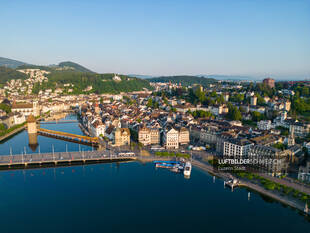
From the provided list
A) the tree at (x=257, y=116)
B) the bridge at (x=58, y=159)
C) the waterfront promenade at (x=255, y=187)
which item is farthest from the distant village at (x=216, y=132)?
the bridge at (x=58, y=159)

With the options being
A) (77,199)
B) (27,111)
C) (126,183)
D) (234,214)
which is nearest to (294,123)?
(234,214)

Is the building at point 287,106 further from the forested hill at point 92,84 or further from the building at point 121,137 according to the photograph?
the forested hill at point 92,84

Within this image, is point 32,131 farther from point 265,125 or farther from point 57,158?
point 265,125

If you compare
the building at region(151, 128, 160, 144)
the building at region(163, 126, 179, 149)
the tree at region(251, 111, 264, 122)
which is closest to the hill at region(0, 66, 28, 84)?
the building at region(151, 128, 160, 144)

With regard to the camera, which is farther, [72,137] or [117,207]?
[72,137]

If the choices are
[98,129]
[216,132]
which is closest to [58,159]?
[98,129]

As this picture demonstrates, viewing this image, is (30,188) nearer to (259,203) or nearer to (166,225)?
(166,225)
